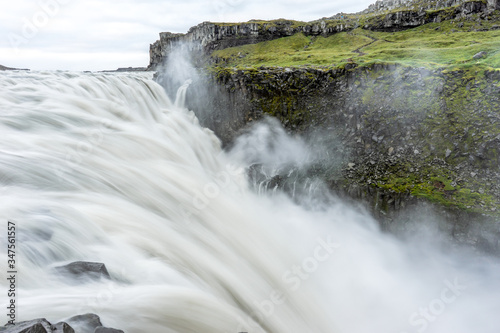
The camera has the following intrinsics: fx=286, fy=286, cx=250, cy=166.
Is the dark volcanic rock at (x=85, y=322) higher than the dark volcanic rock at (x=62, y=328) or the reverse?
the reverse

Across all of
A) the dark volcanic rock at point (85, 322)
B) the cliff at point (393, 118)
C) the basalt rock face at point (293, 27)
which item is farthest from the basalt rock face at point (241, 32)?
the dark volcanic rock at point (85, 322)

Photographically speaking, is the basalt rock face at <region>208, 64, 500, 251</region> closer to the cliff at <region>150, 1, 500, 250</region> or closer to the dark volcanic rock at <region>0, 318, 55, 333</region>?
the cliff at <region>150, 1, 500, 250</region>

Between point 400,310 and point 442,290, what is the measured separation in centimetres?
300

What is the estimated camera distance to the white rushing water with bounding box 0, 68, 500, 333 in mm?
5695

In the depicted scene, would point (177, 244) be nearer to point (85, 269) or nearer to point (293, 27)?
point (85, 269)

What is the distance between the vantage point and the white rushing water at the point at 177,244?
570 cm

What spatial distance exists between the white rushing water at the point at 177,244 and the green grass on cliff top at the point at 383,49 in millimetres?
12545

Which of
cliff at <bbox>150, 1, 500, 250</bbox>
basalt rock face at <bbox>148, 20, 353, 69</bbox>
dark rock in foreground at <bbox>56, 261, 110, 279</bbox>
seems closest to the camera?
dark rock in foreground at <bbox>56, 261, 110, 279</bbox>

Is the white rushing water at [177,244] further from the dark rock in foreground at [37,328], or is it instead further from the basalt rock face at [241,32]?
the basalt rock face at [241,32]

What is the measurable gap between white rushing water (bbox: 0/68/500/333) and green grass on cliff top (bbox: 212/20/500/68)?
1254 centimetres

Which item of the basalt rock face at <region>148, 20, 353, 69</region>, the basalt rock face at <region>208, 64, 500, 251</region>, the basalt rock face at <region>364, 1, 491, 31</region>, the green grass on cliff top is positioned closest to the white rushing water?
the basalt rock face at <region>208, 64, 500, 251</region>

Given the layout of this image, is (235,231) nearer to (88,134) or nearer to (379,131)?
(88,134)

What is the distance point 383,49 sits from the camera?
29109 mm

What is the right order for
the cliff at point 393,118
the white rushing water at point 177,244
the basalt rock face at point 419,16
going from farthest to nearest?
the basalt rock face at point 419,16
the cliff at point 393,118
the white rushing water at point 177,244
